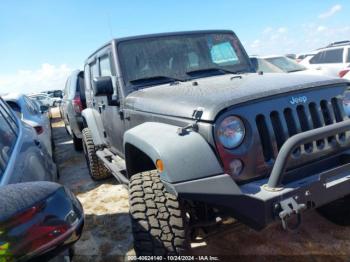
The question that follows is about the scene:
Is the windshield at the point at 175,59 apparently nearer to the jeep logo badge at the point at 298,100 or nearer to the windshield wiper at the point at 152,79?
the windshield wiper at the point at 152,79

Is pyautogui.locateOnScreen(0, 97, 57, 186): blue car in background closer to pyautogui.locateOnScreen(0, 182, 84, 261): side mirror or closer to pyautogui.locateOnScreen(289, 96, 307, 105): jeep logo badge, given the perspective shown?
pyautogui.locateOnScreen(0, 182, 84, 261): side mirror

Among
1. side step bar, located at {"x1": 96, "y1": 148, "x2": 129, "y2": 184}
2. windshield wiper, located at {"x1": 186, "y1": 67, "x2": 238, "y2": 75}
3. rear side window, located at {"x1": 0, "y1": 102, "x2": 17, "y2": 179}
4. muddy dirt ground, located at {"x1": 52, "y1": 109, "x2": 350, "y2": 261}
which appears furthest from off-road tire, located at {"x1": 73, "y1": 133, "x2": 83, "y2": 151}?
rear side window, located at {"x1": 0, "y1": 102, "x2": 17, "y2": 179}

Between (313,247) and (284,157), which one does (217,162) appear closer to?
(284,157)

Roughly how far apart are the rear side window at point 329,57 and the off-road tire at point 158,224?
10235 millimetres

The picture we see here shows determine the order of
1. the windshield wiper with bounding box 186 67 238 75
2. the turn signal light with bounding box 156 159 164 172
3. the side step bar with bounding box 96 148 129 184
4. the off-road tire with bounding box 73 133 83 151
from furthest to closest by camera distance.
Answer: the off-road tire with bounding box 73 133 83 151, the windshield wiper with bounding box 186 67 238 75, the side step bar with bounding box 96 148 129 184, the turn signal light with bounding box 156 159 164 172

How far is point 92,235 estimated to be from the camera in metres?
3.54

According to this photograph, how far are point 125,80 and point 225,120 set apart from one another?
1.54m

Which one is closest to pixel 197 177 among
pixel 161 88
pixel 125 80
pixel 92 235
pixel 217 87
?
pixel 217 87

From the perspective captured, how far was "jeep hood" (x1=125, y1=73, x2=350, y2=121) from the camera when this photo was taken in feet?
7.23

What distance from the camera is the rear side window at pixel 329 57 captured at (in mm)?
10773

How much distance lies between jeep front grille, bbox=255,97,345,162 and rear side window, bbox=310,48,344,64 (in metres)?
9.32

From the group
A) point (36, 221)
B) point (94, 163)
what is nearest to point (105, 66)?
point (94, 163)

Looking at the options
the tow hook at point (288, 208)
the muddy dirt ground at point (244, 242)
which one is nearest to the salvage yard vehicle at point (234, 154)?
the tow hook at point (288, 208)

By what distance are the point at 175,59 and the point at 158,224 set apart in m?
1.90
